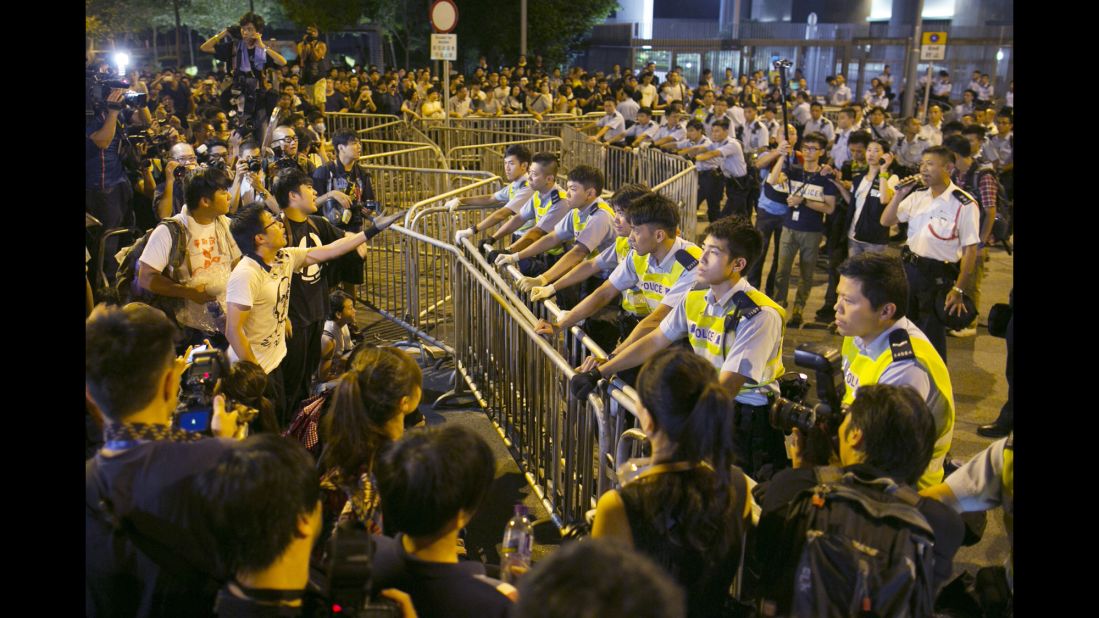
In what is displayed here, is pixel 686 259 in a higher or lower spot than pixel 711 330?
higher

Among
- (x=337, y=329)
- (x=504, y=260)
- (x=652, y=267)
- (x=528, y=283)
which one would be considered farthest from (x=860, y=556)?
(x=337, y=329)

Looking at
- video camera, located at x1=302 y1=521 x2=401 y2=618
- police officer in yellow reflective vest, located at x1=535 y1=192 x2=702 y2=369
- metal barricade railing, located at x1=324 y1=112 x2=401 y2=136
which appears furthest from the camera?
metal barricade railing, located at x1=324 y1=112 x2=401 y2=136

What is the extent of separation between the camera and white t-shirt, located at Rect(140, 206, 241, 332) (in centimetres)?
514

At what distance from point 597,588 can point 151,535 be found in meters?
1.45

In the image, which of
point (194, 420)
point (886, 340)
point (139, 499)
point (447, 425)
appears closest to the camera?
point (139, 499)

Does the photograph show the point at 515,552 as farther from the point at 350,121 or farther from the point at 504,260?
the point at 350,121

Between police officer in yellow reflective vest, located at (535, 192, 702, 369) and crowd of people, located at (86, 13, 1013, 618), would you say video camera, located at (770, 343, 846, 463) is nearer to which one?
crowd of people, located at (86, 13, 1013, 618)

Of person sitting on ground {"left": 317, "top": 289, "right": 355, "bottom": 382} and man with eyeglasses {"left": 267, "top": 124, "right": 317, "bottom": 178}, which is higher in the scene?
man with eyeglasses {"left": 267, "top": 124, "right": 317, "bottom": 178}

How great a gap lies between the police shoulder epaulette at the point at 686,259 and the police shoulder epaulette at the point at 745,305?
943 millimetres

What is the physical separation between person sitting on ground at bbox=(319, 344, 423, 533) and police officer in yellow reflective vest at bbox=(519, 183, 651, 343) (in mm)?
2159

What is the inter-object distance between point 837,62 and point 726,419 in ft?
103

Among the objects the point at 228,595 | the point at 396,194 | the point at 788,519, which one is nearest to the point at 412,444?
the point at 228,595

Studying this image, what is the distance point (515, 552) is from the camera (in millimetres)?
3031

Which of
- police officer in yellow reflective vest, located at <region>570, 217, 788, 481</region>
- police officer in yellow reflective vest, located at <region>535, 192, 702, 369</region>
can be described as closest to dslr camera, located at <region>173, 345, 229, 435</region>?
police officer in yellow reflective vest, located at <region>570, 217, 788, 481</region>
